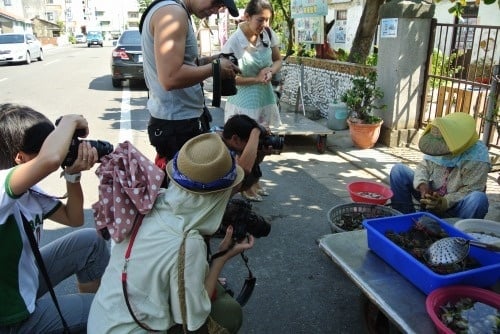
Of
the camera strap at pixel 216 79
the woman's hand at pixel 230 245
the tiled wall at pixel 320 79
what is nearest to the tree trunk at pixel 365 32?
the tiled wall at pixel 320 79

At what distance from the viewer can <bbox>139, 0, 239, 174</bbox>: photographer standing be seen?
7.02 ft

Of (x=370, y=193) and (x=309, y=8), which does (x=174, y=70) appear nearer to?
(x=370, y=193)

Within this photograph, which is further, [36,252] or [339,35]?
[339,35]

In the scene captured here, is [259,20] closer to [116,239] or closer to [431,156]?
[431,156]

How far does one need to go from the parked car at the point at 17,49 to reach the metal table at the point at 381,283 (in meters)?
19.0

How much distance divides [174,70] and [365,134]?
4.18 meters

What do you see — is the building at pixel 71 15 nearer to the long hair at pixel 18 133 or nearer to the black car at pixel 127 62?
the black car at pixel 127 62

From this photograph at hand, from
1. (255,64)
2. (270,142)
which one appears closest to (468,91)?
(255,64)

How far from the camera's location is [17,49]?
57.7 feet

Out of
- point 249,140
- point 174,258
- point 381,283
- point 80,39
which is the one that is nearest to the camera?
point 174,258

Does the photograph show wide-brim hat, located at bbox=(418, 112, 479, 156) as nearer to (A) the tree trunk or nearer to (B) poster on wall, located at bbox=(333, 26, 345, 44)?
(A) the tree trunk

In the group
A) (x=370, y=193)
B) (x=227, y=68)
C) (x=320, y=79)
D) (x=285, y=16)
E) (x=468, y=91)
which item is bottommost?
(x=370, y=193)

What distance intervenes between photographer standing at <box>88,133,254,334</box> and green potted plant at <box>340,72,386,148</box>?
4.54 meters

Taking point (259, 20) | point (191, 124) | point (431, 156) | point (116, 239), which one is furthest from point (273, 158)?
point (116, 239)
